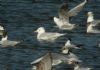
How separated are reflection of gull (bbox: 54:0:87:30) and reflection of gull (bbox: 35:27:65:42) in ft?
3.61

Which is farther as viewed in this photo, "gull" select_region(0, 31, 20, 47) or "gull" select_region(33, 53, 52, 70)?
"gull" select_region(0, 31, 20, 47)

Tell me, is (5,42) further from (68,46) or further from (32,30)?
(68,46)

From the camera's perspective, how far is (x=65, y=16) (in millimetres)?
26141

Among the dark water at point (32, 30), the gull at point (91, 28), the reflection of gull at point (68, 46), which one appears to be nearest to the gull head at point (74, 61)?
the dark water at point (32, 30)

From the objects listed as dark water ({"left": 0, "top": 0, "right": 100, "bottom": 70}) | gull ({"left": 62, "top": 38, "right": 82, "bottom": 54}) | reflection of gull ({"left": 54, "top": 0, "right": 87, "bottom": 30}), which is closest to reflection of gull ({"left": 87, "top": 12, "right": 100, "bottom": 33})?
dark water ({"left": 0, "top": 0, "right": 100, "bottom": 70})

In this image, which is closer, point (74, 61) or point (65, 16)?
point (74, 61)

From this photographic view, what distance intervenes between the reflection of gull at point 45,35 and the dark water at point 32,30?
23 cm

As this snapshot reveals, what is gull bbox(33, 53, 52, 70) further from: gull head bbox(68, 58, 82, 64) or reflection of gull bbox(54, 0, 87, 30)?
reflection of gull bbox(54, 0, 87, 30)

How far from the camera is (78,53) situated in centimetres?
2250

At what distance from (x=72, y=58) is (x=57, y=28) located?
19.3ft

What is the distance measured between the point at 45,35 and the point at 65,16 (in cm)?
144

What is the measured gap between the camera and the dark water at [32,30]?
21719 mm

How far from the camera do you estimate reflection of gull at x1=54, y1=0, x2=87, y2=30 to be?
25.6 m

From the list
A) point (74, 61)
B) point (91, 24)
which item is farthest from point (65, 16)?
point (74, 61)
